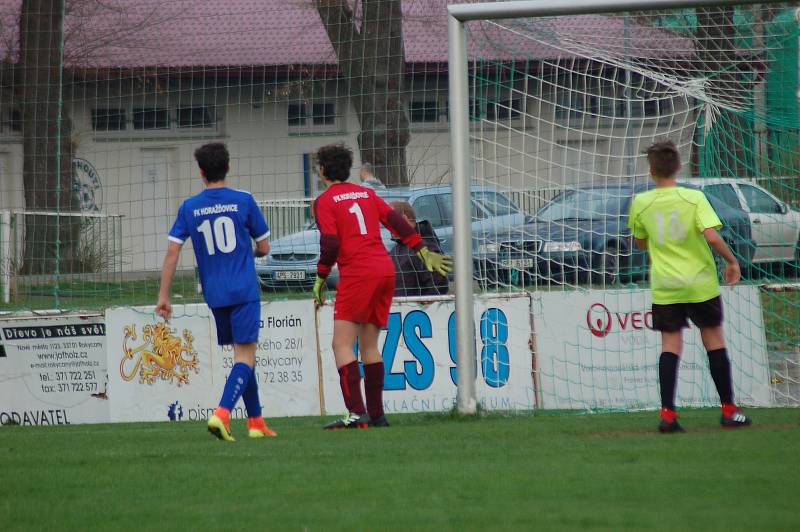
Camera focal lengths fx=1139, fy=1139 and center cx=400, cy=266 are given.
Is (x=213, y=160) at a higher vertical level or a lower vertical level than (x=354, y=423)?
higher

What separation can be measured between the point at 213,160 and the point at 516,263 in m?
3.52

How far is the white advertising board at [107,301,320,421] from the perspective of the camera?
34.6 ft

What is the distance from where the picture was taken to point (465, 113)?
8227 mm

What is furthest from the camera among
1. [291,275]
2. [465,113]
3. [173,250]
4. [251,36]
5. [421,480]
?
[251,36]

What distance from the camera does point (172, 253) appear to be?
286 inches

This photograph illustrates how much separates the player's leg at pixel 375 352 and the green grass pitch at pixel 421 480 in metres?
0.39

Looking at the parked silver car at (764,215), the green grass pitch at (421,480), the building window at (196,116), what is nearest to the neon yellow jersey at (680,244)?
the green grass pitch at (421,480)

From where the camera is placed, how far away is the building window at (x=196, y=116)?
11.9 m

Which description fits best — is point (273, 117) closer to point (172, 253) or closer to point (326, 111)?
point (326, 111)

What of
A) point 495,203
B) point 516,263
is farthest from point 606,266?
point 495,203

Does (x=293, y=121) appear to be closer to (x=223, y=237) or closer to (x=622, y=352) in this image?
(x=622, y=352)

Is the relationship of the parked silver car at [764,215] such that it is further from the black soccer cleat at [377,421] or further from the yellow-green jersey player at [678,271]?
the black soccer cleat at [377,421]

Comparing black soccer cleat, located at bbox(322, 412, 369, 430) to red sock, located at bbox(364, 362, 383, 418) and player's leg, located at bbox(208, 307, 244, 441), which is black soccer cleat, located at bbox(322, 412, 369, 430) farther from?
player's leg, located at bbox(208, 307, 244, 441)

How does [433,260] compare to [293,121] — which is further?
[293,121]
